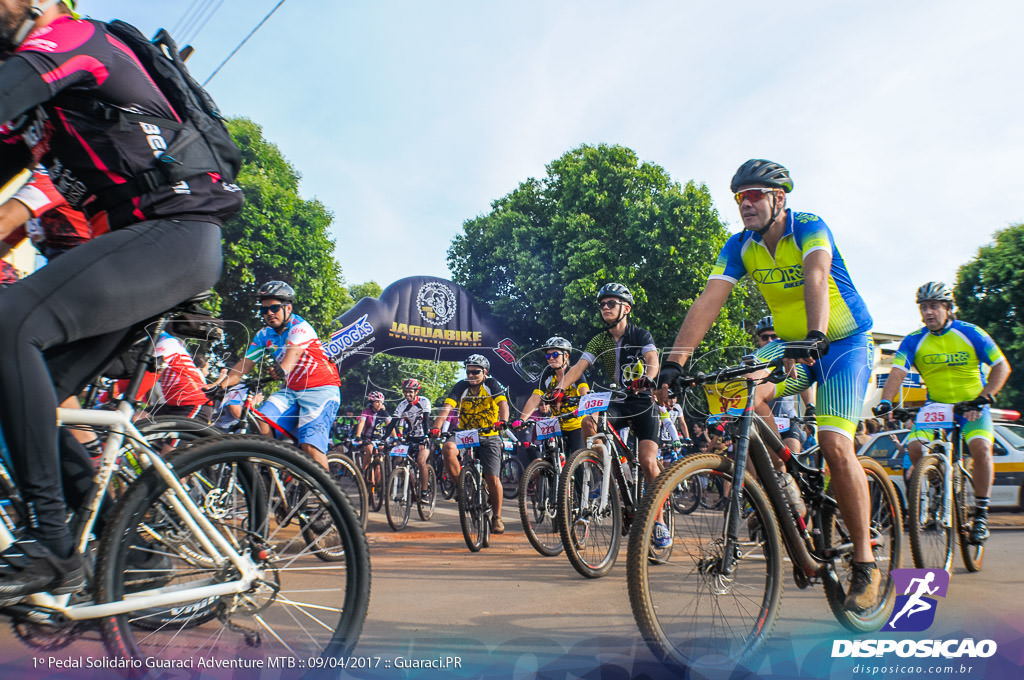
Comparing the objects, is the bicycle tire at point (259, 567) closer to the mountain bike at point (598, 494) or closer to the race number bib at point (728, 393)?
the race number bib at point (728, 393)

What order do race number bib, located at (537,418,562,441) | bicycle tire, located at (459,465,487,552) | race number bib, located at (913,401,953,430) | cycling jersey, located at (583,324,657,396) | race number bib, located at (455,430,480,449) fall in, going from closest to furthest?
race number bib, located at (913,401,953,430)
cycling jersey, located at (583,324,657,396)
race number bib, located at (537,418,562,441)
bicycle tire, located at (459,465,487,552)
race number bib, located at (455,430,480,449)

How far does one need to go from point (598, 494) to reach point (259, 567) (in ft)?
10.8

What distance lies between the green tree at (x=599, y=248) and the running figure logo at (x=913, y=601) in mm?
18699

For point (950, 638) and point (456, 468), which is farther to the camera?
point (456, 468)

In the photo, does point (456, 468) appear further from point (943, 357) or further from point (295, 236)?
point (295, 236)

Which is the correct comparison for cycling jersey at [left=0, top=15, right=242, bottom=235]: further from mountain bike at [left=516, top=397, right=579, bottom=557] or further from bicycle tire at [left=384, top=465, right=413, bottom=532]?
bicycle tire at [left=384, top=465, right=413, bottom=532]

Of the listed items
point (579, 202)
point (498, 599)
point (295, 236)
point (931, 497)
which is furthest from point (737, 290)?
point (498, 599)

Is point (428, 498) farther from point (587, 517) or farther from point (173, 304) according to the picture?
point (173, 304)

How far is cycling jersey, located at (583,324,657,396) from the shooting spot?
212 inches

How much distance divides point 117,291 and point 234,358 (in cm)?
129

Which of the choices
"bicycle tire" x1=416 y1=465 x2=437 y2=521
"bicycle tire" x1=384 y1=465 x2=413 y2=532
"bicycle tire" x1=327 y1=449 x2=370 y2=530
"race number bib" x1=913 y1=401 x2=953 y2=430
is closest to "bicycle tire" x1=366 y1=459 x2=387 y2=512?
"bicycle tire" x1=416 y1=465 x2=437 y2=521

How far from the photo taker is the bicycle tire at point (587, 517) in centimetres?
463

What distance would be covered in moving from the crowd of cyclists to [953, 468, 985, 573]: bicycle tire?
0.25 ft

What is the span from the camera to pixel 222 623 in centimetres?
206
